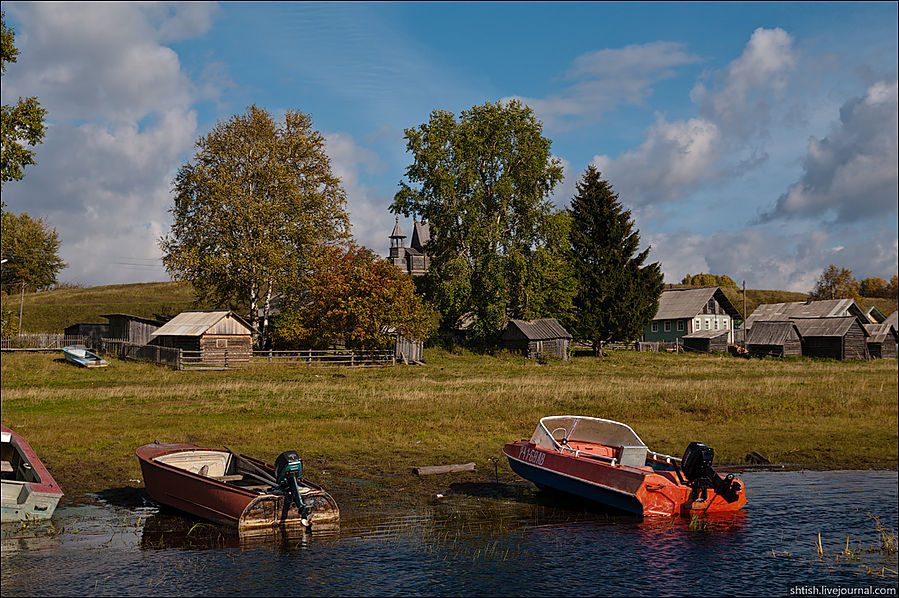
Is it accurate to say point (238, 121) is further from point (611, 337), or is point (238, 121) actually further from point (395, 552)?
point (395, 552)

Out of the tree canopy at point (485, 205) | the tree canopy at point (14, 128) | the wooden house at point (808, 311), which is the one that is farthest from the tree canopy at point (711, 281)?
the tree canopy at point (14, 128)

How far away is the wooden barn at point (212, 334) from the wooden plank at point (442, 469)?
3658 cm

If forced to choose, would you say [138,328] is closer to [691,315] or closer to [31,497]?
[31,497]

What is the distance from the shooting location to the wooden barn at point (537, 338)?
63156mm

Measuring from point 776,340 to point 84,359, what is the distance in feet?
204

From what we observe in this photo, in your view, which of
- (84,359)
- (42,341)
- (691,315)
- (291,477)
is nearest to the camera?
(291,477)

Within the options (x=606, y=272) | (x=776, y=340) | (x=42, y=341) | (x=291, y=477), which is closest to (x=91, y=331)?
(x=42, y=341)

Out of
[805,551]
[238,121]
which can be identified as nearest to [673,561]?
[805,551]

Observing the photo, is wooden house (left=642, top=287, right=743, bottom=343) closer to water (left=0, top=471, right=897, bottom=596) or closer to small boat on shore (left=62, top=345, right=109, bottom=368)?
small boat on shore (left=62, top=345, right=109, bottom=368)

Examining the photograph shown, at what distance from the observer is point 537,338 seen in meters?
62.5

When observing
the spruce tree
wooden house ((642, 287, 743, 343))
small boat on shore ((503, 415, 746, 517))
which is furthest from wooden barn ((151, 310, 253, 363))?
wooden house ((642, 287, 743, 343))

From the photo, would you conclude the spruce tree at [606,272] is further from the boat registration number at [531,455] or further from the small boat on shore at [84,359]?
the boat registration number at [531,455]

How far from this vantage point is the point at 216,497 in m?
15.2

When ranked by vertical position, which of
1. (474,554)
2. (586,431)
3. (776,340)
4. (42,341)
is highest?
(776,340)
